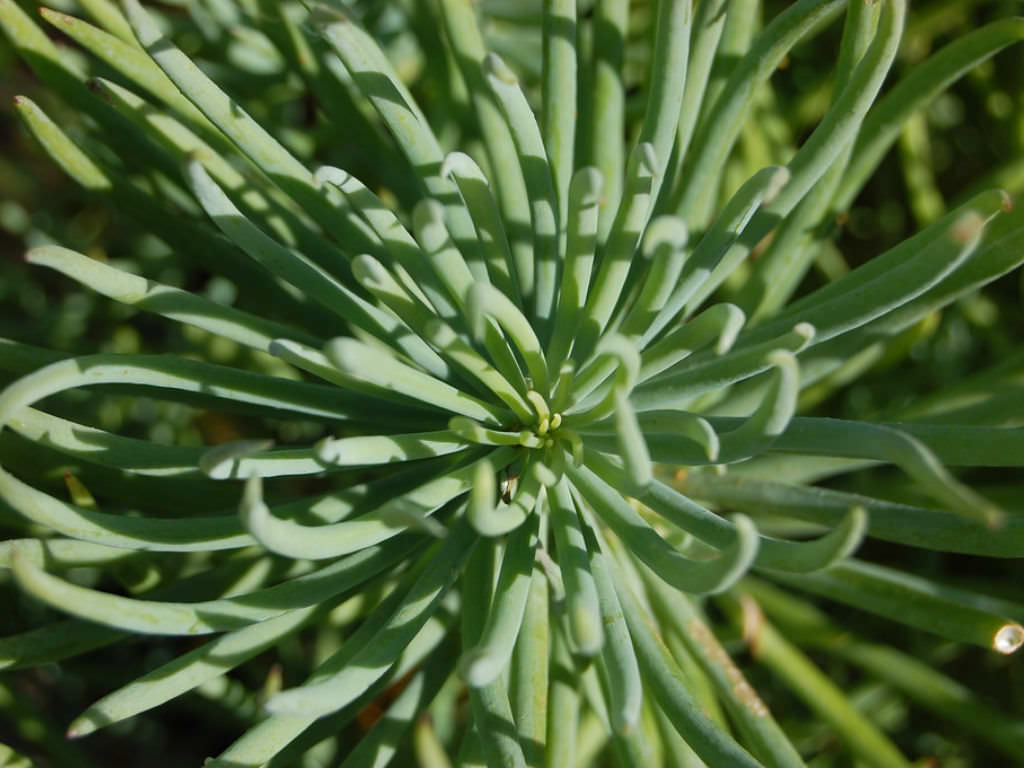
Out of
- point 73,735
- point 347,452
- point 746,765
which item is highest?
point 347,452

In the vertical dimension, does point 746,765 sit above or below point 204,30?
below

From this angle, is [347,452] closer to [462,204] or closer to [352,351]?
[352,351]

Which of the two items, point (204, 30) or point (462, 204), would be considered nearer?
point (462, 204)

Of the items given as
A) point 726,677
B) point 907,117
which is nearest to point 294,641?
point 726,677

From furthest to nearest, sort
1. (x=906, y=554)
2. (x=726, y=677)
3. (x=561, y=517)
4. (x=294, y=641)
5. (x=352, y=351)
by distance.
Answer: (x=906, y=554)
(x=294, y=641)
(x=726, y=677)
(x=561, y=517)
(x=352, y=351)

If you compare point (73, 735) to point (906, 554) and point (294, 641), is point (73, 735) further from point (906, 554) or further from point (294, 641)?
point (906, 554)

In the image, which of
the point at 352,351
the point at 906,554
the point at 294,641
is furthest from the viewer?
the point at 906,554
